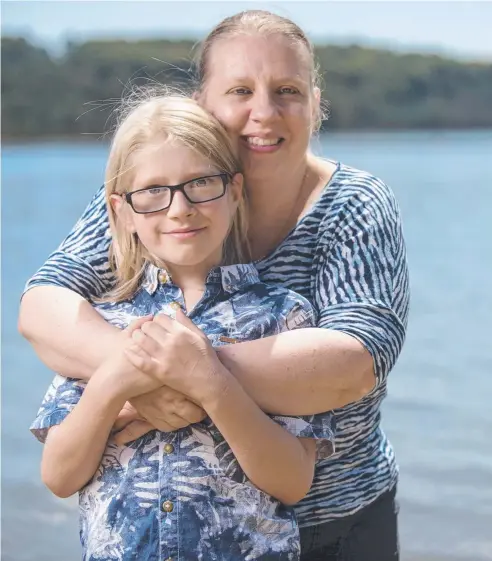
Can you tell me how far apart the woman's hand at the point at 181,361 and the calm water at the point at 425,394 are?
1.14 meters

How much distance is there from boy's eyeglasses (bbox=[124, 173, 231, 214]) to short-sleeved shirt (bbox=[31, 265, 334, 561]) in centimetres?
19

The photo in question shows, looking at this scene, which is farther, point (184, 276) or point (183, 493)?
point (184, 276)

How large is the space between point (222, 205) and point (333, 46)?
2564 centimetres

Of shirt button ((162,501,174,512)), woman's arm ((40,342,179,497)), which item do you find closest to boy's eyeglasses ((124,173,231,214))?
woman's arm ((40,342,179,497))

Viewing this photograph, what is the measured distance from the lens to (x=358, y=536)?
1.92m

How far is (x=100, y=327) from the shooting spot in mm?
1639

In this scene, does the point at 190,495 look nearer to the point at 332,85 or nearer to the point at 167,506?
the point at 167,506

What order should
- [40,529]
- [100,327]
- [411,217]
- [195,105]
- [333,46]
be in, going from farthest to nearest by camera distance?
[333,46], [411,217], [40,529], [195,105], [100,327]

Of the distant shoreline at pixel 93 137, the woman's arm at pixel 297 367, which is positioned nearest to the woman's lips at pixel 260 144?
the woman's arm at pixel 297 367

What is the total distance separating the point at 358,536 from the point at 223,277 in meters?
0.57

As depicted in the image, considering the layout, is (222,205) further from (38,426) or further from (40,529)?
(40,529)

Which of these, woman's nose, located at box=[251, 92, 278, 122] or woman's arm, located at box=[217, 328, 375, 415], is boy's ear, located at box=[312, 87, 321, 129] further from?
woman's arm, located at box=[217, 328, 375, 415]

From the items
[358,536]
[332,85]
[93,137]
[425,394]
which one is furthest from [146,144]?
[332,85]

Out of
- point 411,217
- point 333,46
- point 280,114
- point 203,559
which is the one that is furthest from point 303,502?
point 333,46
